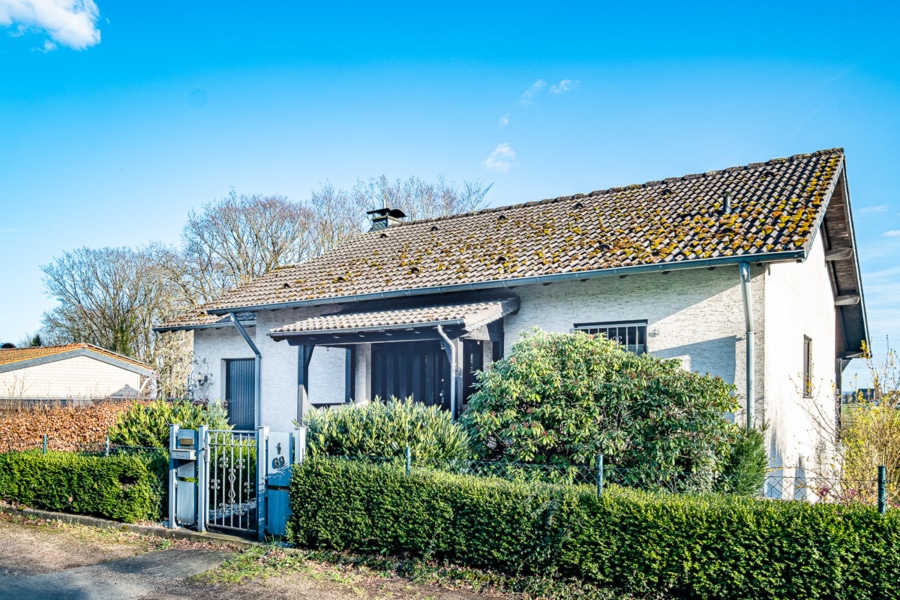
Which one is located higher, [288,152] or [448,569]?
[288,152]

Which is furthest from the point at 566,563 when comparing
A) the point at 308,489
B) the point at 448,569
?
the point at 308,489

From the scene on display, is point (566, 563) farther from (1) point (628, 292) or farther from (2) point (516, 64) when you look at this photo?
(2) point (516, 64)

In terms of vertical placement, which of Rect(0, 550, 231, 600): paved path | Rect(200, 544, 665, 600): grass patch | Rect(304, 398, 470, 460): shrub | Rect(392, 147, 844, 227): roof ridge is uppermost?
Rect(392, 147, 844, 227): roof ridge

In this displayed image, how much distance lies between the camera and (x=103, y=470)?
9828 mm

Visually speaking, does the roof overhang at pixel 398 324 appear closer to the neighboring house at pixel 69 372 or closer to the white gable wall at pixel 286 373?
the white gable wall at pixel 286 373

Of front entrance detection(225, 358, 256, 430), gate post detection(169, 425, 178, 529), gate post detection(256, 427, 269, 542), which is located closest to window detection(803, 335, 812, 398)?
gate post detection(256, 427, 269, 542)

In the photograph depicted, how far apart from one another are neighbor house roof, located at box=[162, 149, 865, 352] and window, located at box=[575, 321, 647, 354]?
978mm

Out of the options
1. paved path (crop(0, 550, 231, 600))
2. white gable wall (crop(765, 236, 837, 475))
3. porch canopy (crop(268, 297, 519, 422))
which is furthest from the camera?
porch canopy (crop(268, 297, 519, 422))

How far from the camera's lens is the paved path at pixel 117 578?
6.70 meters

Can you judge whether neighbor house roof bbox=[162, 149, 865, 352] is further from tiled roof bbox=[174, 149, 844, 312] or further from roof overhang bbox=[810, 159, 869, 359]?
roof overhang bbox=[810, 159, 869, 359]

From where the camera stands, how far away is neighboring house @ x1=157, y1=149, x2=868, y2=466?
404 inches

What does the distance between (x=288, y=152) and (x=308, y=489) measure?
970 centimetres

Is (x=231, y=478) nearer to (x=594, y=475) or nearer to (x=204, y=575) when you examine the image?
(x=204, y=575)

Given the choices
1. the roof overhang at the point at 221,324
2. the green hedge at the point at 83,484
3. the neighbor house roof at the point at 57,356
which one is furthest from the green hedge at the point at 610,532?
the neighbor house roof at the point at 57,356
